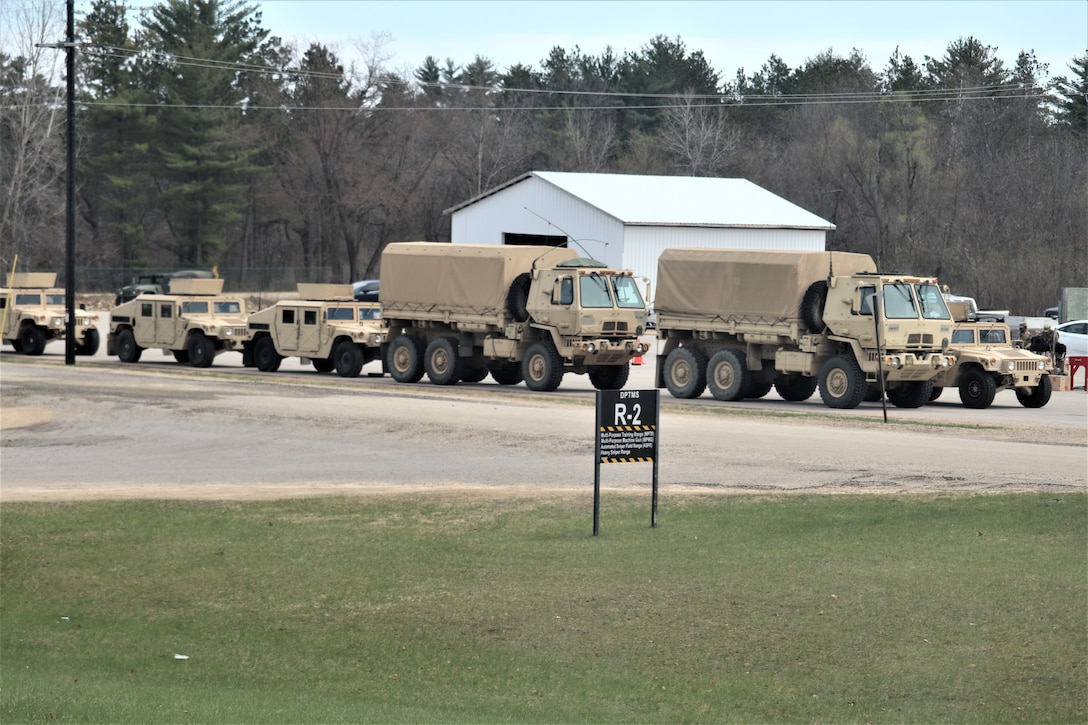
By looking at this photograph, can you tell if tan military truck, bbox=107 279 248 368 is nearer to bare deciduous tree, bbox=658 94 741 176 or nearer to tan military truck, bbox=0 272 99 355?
tan military truck, bbox=0 272 99 355

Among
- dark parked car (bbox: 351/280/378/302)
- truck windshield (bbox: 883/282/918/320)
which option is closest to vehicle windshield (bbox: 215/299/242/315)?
truck windshield (bbox: 883/282/918/320)

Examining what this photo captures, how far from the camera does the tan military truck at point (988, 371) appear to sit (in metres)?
29.1

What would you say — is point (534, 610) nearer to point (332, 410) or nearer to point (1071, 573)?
point (1071, 573)

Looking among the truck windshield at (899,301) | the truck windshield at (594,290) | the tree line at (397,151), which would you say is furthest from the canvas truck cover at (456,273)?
the tree line at (397,151)

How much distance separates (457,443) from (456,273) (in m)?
10.2

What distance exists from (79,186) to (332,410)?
63563mm

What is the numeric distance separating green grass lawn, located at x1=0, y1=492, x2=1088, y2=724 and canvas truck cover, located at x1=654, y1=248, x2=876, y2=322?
40.7 ft

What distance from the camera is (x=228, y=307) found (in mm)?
39938

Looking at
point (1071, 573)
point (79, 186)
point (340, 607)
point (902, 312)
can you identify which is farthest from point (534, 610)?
point (79, 186)

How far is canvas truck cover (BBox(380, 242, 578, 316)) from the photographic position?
31.8 meters

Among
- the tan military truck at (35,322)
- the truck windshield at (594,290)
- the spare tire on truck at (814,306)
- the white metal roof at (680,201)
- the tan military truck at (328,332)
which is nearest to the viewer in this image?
the spare tire on truck at (814,306)

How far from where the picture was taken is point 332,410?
27188mm

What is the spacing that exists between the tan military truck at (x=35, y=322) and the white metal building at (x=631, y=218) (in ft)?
70.3

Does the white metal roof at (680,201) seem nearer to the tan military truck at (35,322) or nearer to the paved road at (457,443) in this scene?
the tan military truck at (35,322)
